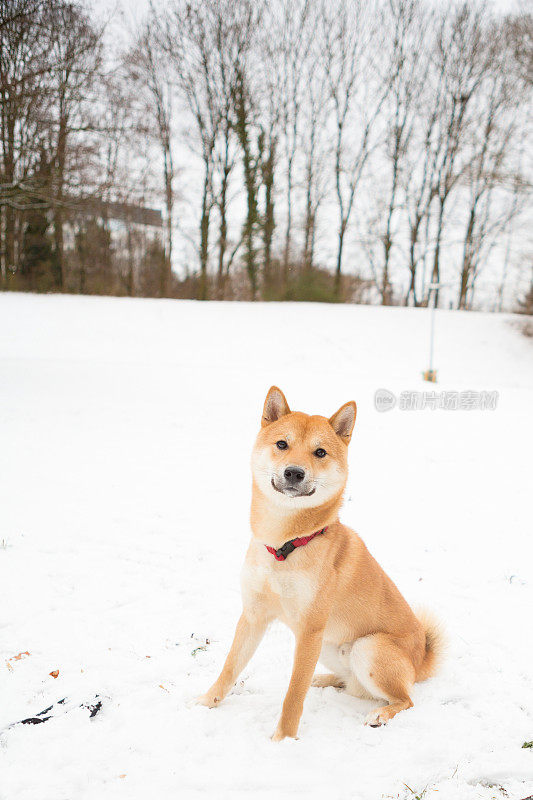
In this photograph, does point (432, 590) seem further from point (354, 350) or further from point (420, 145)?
point (420, 145)

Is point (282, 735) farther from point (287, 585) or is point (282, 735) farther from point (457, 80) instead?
point (457, 80)

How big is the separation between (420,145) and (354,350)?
43.4 ft

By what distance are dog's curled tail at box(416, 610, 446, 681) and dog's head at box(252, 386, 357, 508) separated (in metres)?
1.12

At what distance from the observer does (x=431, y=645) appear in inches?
105

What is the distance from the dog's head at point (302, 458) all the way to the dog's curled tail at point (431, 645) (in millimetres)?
1121

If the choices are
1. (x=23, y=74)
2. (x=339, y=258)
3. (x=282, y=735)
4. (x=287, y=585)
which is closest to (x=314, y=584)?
(x=287, y=585)

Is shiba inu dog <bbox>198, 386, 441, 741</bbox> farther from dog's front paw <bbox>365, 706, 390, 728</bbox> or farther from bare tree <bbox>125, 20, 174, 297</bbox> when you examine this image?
bare tree <bbox>125, 20, 174, 297</bbox>

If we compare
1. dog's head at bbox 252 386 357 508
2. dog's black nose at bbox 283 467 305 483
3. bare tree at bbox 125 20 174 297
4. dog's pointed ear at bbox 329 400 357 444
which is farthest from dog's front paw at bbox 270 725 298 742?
bare tree at bbox 125 20 174 297

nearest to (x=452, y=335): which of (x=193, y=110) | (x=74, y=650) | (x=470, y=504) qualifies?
(x=470, y=504)

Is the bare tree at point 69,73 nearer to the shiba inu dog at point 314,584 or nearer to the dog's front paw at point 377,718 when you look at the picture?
the shiba inu dog at point 314,584

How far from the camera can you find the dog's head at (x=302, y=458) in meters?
2.12

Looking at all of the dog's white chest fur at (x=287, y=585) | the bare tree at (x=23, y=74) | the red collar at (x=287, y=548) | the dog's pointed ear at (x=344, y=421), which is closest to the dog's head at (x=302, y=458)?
the dog's pointed ear at (x=344, y=421)

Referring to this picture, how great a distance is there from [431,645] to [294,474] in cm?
148

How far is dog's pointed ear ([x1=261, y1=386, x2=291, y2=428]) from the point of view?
2.41 metres
